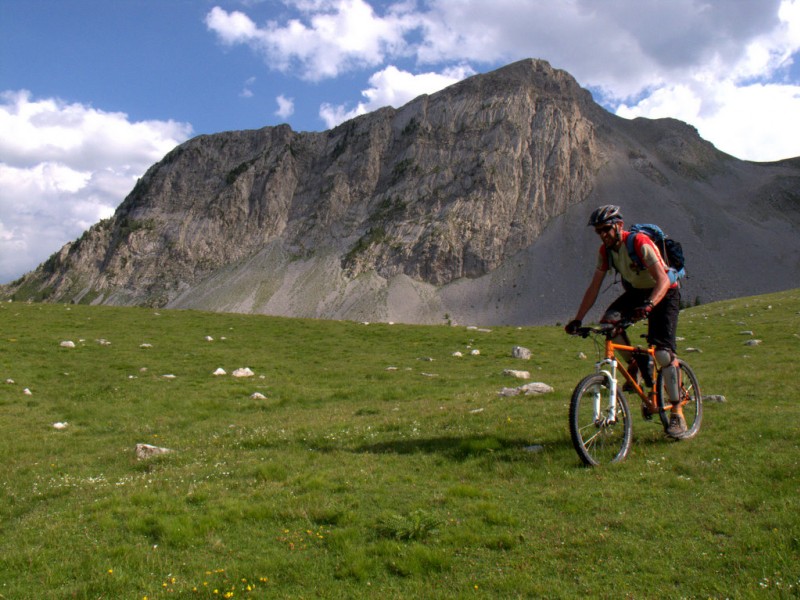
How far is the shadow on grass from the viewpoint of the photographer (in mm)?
10750

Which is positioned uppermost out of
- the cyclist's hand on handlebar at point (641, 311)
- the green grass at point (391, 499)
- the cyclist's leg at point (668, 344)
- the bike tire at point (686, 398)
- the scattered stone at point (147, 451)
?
the cyclist's hand on handlebar at point (641, 311)

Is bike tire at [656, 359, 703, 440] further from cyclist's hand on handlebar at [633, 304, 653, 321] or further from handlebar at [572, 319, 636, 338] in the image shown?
cyclist's hand on handlebar at [633, 304, 653, 321]

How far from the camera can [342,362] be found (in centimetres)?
3044

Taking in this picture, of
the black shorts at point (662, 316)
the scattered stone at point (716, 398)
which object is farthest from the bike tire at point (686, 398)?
the scattered stone at point (716, 398)

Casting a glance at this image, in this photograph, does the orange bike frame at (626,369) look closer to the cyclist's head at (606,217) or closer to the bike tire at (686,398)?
the bike tire at (686,398)

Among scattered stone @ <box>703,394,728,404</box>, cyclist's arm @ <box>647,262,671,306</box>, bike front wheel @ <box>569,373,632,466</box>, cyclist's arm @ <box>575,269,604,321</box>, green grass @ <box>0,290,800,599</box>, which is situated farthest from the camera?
scattered stone @ <box>703,394,728,404</box>

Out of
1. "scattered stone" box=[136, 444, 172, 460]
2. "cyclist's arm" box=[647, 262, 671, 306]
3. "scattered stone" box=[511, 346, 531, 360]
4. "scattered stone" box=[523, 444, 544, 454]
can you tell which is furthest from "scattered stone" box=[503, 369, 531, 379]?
"scattered stone" box=[136, 444, 172, 460]

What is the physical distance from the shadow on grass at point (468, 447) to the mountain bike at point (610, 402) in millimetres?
884

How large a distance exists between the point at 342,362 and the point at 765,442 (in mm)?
22725

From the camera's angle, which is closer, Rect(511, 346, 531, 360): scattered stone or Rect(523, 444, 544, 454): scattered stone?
Rect(523, 444, 544, 454): scattered stone

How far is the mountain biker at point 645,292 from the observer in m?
9.95

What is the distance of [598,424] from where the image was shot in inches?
387

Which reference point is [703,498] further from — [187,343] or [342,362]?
[187,343]

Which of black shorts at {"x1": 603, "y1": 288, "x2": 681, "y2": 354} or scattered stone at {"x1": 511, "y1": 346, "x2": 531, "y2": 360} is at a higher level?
black shorts at {"x1": 603, "y1": 288, "x2": 681, "y2": 354}
